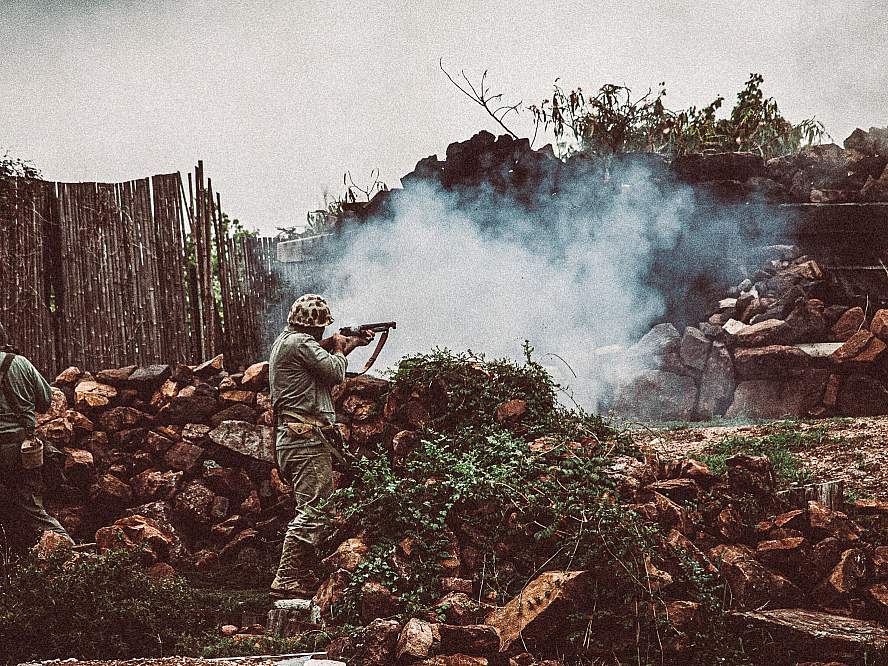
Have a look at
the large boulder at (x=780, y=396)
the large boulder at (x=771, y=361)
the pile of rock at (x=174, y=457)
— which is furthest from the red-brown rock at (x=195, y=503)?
the large boulder at (x=771, y=361)

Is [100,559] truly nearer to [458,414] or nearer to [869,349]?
[458,414]

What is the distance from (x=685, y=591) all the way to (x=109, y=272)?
212 inches

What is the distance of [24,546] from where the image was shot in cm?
503

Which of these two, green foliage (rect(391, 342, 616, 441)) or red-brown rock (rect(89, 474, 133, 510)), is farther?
red-brown rock (rect(89, 474, 133, 510))

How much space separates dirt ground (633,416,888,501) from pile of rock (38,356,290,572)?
2874mm

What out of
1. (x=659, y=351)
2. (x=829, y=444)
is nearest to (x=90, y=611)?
(x=829, y=444)

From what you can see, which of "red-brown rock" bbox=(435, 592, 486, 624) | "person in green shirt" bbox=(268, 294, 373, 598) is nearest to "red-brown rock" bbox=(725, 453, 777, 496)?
"red-brown rock" bbox=(435, 592, 486, 624)

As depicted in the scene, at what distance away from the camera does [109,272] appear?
276 inches

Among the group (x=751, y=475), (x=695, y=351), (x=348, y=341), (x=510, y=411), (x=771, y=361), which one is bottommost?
(x=751, y=475)

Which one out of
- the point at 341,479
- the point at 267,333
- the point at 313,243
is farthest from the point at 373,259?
the point at 341,479

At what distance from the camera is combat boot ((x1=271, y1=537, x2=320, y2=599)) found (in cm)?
456

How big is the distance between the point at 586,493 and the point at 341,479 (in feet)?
7.23

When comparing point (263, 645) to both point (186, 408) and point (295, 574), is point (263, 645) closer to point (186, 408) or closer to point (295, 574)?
point (295, 574)

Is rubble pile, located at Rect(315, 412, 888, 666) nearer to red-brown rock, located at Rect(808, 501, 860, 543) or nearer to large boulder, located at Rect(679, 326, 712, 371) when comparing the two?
red-brown rock, located at Rect(808, 501, 860, 543)
